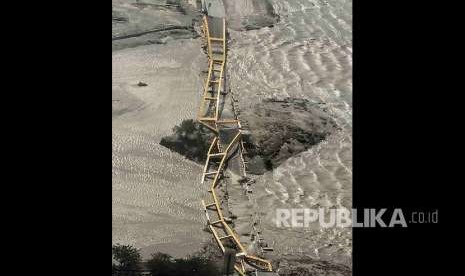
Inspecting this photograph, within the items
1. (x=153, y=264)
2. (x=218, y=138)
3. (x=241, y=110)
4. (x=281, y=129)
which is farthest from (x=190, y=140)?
(x=153, y=264)

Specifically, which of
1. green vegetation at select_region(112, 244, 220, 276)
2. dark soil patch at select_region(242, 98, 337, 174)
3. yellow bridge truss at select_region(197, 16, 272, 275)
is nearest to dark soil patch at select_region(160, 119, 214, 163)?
yellow bridge truss at select_region(197, 16, 272, 275)

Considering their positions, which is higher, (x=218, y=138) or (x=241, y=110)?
(x=241, y=110)

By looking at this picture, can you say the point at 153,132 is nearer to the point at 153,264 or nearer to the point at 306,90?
the point at 153,264

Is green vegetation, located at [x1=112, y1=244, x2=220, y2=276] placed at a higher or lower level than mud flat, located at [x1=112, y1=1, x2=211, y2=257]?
lower

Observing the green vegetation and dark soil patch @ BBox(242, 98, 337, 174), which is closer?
the green vegetation

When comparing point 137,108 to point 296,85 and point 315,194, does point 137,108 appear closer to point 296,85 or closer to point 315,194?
point 296,85

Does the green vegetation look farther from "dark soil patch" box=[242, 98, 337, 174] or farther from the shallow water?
"dark soil patch" box=[242, 98, 337, 174]
